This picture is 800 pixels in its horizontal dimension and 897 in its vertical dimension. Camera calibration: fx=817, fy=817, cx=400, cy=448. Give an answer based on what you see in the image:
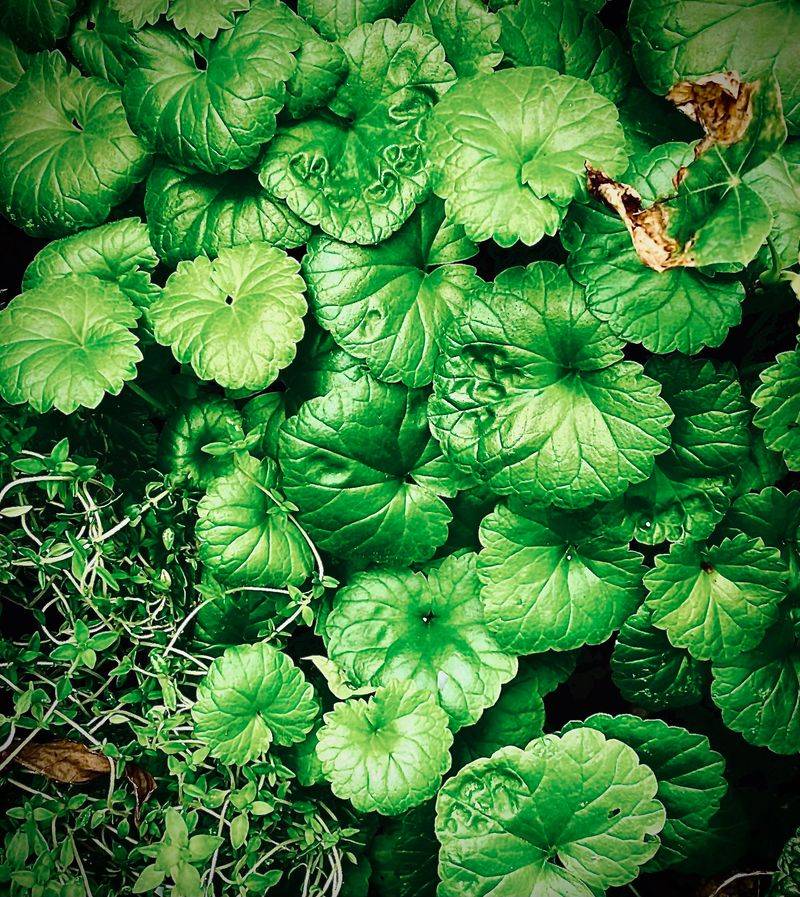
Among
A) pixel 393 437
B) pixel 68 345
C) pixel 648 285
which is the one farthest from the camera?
pixel 393 437

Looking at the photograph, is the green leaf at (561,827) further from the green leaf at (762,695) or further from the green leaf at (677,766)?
the green leaf at (762,695)

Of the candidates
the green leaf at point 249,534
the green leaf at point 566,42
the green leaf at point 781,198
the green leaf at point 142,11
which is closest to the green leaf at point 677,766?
the green leaf at point 249,534

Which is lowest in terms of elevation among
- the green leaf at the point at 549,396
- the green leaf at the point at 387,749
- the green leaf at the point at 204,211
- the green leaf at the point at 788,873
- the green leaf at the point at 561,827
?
the green leaf at the point at 788,873

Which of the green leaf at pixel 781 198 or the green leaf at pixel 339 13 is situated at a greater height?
the green leaf at pixel 339 13

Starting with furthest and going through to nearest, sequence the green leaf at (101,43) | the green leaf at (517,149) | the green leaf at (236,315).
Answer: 1. the green leaf at (101,43)
2. the green leaf at (236,315)
3. the green leaf at (517,149)

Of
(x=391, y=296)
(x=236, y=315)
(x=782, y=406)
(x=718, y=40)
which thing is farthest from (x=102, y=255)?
(x=782, y=406)

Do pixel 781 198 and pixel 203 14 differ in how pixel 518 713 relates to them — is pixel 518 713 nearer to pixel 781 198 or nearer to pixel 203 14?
pixel 781 198

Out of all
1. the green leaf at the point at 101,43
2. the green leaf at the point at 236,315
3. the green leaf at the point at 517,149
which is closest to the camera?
the green leaf at the point at 517,149
